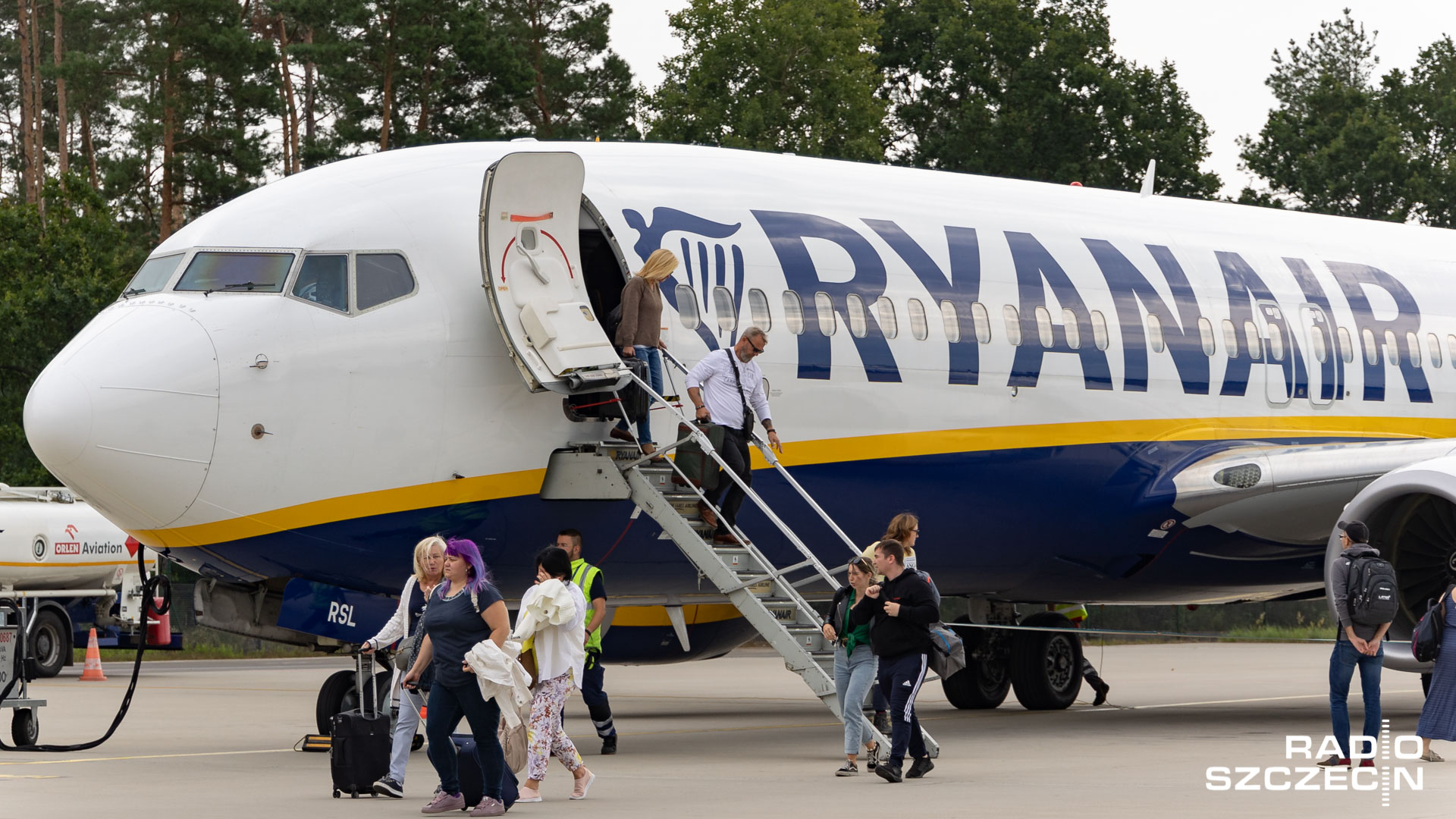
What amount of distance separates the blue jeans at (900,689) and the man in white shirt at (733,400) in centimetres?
199

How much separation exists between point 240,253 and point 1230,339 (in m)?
8.95

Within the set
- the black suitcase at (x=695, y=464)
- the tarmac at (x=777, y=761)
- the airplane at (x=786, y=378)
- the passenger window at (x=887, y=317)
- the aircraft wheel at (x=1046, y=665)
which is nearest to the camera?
the tarmac at (x=777, y=761)

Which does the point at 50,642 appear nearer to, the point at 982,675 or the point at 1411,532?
the point at 982,675

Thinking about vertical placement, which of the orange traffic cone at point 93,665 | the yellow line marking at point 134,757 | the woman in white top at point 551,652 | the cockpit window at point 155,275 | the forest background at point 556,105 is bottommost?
the orange traffic cone at point 93,665

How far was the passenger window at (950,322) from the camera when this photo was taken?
14.9 metres

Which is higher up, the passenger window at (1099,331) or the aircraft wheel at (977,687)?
the passenger window at (1099,331)

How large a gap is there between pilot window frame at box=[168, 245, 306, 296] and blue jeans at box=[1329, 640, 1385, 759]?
7354 millimetres

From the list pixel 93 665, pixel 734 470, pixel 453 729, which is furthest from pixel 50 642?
pixel 453 729

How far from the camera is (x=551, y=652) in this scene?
35.1ft

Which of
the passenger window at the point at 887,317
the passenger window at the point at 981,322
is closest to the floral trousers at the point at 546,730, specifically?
the passenger window at the point at 887,317

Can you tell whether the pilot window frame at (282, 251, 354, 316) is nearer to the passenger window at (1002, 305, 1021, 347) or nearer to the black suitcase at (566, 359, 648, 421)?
the black suitcase at (566, 359, 648, 421)

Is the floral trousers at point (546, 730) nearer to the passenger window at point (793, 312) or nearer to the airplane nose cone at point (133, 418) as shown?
the airplane nose cone at point (133, 418)

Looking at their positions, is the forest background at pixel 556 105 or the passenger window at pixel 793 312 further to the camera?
the forest background at pixel 556 105

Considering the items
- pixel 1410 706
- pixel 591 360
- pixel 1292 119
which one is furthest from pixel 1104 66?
pixel 591 360
